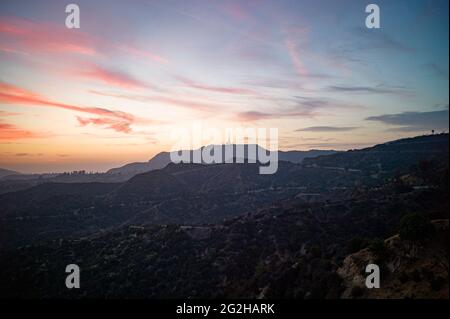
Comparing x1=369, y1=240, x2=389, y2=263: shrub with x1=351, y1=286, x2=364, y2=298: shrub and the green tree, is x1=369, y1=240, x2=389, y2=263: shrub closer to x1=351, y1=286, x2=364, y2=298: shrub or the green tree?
the green tree

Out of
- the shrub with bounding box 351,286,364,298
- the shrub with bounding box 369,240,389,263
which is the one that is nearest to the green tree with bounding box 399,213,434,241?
the shrub with bounding box 369,240,389,263

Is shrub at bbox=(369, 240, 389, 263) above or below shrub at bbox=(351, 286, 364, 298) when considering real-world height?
above

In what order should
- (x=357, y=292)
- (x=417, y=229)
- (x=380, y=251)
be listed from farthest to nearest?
(x=380, y=251)
(x=417, y=229)
(x=357, y=292)

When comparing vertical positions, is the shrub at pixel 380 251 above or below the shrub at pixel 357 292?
above

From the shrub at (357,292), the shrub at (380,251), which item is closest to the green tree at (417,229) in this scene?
the shrub at (380,251)

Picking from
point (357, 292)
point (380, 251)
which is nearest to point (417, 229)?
point (380, 251)

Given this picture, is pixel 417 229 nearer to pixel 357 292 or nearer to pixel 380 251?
pixel 380 251

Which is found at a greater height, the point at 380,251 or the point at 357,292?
the point at 380,251

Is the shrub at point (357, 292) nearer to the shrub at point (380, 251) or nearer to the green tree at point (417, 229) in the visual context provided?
the shrub at point (380, 251)

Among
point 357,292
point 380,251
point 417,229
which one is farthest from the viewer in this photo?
point 380,251

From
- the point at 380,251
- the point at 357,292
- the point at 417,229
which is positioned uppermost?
the point at 417,229
